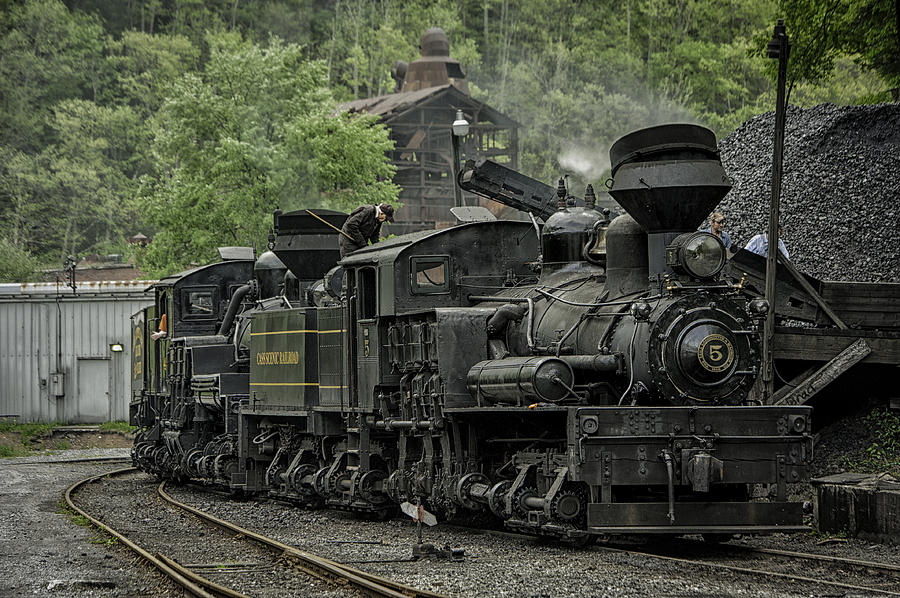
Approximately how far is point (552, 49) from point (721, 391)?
66459 mm

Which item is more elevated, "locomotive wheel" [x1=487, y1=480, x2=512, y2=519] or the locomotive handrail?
the locomotive handrail

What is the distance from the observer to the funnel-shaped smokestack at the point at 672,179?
10625 millimetres

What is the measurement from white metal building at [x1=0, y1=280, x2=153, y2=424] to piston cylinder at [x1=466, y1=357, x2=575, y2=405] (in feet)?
91.6

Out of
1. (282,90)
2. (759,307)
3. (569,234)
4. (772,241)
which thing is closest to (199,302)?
(569,234)

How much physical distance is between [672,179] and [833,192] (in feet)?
41.1

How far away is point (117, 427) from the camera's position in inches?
1465

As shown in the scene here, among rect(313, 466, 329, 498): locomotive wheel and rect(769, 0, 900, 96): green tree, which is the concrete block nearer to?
rect(313, 466, 329, 498): locomotive wheel

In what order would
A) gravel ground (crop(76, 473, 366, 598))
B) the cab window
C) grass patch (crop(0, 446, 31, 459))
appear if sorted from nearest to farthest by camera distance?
gravel ground (crop(76, 473, 366, 598))
the cab window
grass patch (crop(0, 446, 31, 459))

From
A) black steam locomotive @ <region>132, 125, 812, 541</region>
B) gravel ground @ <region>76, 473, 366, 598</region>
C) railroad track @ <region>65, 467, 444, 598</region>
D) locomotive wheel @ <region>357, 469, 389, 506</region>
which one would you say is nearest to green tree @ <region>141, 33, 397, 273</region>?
gravel ground @ <region>76, 473, 366, 598</region>

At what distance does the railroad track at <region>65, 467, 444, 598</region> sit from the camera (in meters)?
8.94

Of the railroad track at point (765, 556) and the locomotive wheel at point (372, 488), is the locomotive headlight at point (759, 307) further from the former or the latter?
the locomotive wheel at point (372, 488)

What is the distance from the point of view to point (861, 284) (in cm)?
1580

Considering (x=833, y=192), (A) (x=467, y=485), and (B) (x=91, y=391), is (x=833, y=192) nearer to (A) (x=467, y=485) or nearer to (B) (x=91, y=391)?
(A) (x=467, y=485)

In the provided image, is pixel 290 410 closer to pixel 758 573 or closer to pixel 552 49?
pixel 758 573
